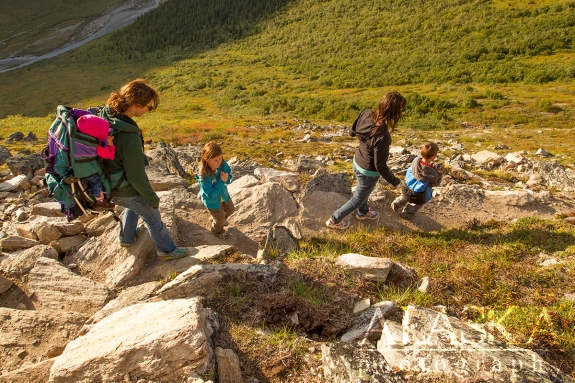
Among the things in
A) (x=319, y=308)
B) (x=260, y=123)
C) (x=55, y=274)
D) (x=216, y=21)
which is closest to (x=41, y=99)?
(x=260, y=123)

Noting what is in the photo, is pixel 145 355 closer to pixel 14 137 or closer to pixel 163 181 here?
pixel 163 181

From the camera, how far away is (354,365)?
290 cm

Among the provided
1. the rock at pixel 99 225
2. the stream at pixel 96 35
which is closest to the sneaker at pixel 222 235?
the rock at pixel 99 225

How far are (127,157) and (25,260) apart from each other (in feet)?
9.42

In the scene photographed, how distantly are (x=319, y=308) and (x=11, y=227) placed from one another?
6407 millimetres

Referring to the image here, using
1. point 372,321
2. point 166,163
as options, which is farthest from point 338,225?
point 166,163

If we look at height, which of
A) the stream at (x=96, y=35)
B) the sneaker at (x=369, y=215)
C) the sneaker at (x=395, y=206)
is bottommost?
the sneaker at (x=395, y=206)

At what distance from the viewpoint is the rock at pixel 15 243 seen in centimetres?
584

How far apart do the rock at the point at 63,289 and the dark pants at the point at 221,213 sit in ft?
7.04

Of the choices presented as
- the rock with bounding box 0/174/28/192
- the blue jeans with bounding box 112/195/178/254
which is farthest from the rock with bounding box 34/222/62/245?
the rock with bounding box 0/174/28/192

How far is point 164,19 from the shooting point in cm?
9019

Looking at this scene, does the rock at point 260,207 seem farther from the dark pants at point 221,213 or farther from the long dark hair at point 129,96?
the long dark hair at point 129,96

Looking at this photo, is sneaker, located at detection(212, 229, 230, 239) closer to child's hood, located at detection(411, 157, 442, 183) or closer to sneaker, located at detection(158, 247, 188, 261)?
sneaker, located at detection(158, 247, 188, 261)

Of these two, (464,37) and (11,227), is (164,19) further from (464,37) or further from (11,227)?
(11,227)
